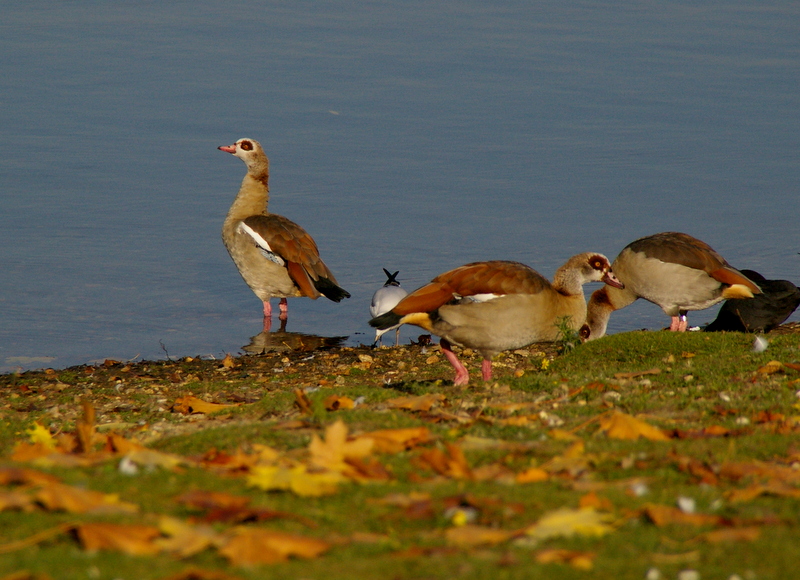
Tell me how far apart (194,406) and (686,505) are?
514 cm

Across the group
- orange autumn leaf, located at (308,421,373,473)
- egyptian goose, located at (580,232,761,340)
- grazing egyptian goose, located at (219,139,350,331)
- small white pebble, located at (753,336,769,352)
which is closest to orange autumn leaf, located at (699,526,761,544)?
orange autumn leaf, located at (308,421,373,473)

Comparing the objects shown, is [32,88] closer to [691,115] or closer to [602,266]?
[691,115]

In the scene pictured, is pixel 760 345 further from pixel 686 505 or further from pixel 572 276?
pixel 686 505

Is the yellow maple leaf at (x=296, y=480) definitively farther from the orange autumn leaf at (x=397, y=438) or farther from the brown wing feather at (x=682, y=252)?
the brown wing feather at (x=682, y=252)

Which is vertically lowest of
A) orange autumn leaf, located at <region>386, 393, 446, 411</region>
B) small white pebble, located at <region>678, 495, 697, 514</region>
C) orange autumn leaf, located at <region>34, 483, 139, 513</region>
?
orange autumn leaf, located at <region>386, 393, 446, 411</region>

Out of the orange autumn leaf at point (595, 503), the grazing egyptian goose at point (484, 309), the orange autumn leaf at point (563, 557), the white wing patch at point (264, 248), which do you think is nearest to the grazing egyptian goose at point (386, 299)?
the white wing patch at point (264, 248)

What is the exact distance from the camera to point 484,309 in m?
9.47

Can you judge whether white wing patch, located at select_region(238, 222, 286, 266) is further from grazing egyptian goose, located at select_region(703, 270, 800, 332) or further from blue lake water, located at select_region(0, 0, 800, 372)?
grazing egyptian goose, located at select_region(703, 270, 800, 332)

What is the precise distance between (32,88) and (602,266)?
1891 centimetres

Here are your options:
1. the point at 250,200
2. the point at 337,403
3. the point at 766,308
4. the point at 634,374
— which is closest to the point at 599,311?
the point at 766,308

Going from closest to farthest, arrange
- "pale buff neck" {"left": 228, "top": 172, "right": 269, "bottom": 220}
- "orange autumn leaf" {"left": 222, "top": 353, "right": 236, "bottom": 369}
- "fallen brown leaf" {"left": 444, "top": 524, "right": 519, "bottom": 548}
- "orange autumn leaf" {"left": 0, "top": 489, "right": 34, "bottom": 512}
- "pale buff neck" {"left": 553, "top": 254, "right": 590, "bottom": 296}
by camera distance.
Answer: "fallen brown leaf" {"left": 444, "top": 524, "right": 519, "bottom": 548} → "orange autumn leaf" {"left": 0, "top": 489, "right": 34, "bottom": 512} → "pale buff neck" {"left": 553, "top": 254, "right": 590, "bottom": 296} → "orange autumn leaf" {"left": 222, "top": 353, "right": 236, "bottom": 369} → "pale buff neck" {"left": 228, "top": 172, "right": 269, "bottom": 220}

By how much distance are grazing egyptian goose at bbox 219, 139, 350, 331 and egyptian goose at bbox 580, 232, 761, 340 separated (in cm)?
405

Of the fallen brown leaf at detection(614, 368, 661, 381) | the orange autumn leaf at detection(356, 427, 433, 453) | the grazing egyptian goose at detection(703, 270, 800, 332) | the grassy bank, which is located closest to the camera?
the grassy bank

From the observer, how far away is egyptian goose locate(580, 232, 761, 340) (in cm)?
1266
